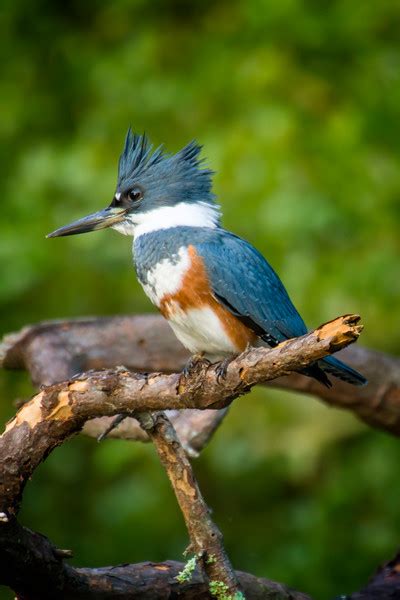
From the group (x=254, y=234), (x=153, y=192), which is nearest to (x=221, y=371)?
(x=153, y=192)

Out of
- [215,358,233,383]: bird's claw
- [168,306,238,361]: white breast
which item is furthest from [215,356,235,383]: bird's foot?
[168,306,238,361]: white breast

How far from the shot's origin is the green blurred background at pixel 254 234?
15.4ft

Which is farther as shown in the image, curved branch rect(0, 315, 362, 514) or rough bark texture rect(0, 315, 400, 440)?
rough bark texture rect(0, 315, 400, 440)

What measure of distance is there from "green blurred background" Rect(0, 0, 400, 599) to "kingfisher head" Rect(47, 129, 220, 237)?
53.0 inches

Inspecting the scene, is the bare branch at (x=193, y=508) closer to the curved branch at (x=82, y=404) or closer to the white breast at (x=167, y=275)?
the curved branch at (x=82, y=404)

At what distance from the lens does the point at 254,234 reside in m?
4.88

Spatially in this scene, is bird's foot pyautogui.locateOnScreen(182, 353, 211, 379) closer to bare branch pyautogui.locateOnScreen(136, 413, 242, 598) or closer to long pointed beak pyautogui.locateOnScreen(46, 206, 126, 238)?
bare branch pyautogui.locateOnScreen(136, 413, 242, 598)

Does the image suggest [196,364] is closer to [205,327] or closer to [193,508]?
[205,327]

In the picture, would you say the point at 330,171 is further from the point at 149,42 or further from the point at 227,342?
the point at 227,342

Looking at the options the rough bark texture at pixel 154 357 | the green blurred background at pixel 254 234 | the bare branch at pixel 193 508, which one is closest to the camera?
the bare branch at pixel 193 508

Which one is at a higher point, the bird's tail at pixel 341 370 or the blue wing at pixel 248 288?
the blue wing at pixel 248 288

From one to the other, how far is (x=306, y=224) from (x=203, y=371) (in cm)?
238

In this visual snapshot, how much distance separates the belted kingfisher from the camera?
293 centimetres

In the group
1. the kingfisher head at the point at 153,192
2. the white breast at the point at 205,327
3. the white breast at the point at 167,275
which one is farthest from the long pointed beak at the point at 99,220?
the white breast at the point at 205,327
